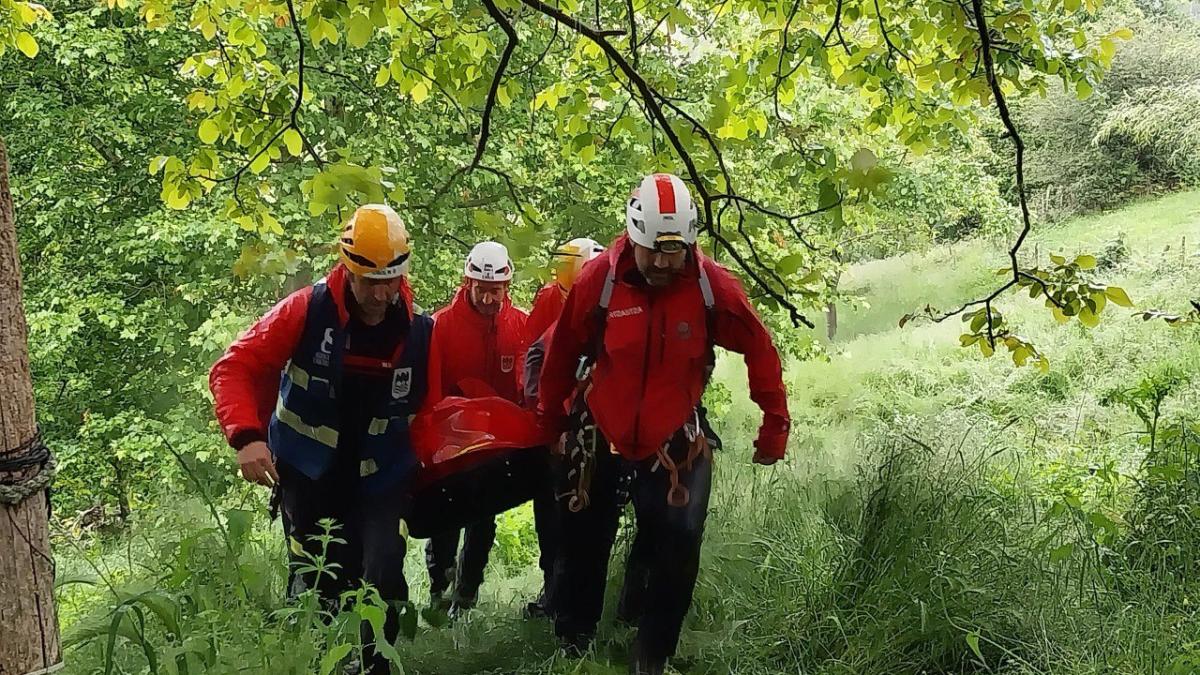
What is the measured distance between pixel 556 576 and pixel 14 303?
109 inches

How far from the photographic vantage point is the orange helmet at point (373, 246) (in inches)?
141

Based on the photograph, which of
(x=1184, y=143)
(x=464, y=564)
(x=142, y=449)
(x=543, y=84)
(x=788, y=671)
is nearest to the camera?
(x=788, y=671)

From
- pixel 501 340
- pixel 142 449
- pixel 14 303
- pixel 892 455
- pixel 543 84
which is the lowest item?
pixel 142 449

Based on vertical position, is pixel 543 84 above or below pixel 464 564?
above

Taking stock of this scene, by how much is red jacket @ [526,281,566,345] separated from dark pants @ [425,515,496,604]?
3.25 feet

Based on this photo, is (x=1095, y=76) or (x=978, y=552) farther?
(x=978, y=552)

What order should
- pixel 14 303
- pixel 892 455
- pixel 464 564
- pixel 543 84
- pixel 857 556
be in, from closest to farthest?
pixel 14 303, pixel 857 556, pixel 892 455, pixel 464 564, pixel 543 84

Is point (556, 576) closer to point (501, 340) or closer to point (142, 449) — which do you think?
point (501, 340)

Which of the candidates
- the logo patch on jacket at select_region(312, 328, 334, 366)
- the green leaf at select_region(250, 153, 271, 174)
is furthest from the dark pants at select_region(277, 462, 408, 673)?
the green leaf at select_region(250, 153, 271, 174)

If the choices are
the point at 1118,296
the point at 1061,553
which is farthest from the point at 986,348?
the point at 1061,553

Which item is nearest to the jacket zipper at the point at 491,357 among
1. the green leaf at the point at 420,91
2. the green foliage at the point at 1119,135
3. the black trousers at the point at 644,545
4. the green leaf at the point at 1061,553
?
the black trousers at the point at 644,545

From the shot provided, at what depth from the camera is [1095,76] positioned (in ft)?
13.3

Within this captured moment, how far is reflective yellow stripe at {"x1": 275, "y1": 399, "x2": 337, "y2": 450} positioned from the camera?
148 inches

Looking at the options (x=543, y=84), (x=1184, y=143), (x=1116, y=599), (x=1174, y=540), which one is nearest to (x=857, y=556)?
(x=1116, y=599)
